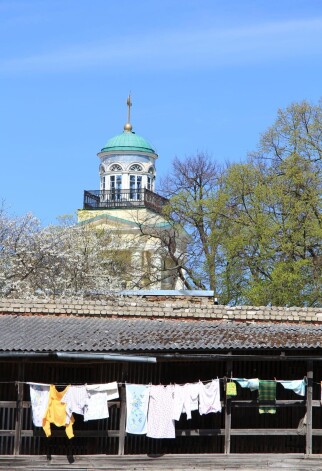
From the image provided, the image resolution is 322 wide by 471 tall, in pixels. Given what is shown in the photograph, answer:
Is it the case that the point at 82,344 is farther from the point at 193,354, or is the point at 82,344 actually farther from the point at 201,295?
the point at 201,295

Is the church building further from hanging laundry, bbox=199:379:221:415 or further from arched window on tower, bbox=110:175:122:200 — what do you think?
hanging laundry, bbox=199:379:221:415

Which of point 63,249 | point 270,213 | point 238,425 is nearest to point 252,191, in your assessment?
point 270,213

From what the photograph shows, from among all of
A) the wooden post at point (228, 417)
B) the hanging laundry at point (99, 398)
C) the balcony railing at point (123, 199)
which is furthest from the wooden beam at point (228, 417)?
the balcony railing at point (123, 199)

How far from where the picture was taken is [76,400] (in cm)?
2469

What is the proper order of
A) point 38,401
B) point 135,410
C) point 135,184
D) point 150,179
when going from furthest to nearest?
1. point 150,179
2. point 135,184
3. point 135,410
4. point 38,401

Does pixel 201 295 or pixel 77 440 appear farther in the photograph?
pixel 201 295

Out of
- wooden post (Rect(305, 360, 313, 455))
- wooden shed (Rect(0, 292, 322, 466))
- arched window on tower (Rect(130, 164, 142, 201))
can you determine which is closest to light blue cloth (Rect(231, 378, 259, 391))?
wooden shed (Rect(0, 292, 322, 466))

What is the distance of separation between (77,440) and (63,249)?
77.7 ft

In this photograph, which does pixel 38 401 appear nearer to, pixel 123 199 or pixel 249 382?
pixel 249 382

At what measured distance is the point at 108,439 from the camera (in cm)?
2542

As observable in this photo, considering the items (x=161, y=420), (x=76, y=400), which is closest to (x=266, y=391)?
(x=161, y=420)

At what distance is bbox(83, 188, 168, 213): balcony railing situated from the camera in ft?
214

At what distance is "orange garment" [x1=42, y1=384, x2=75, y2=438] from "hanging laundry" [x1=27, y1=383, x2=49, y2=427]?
90mm

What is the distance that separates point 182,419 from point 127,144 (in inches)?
1745
